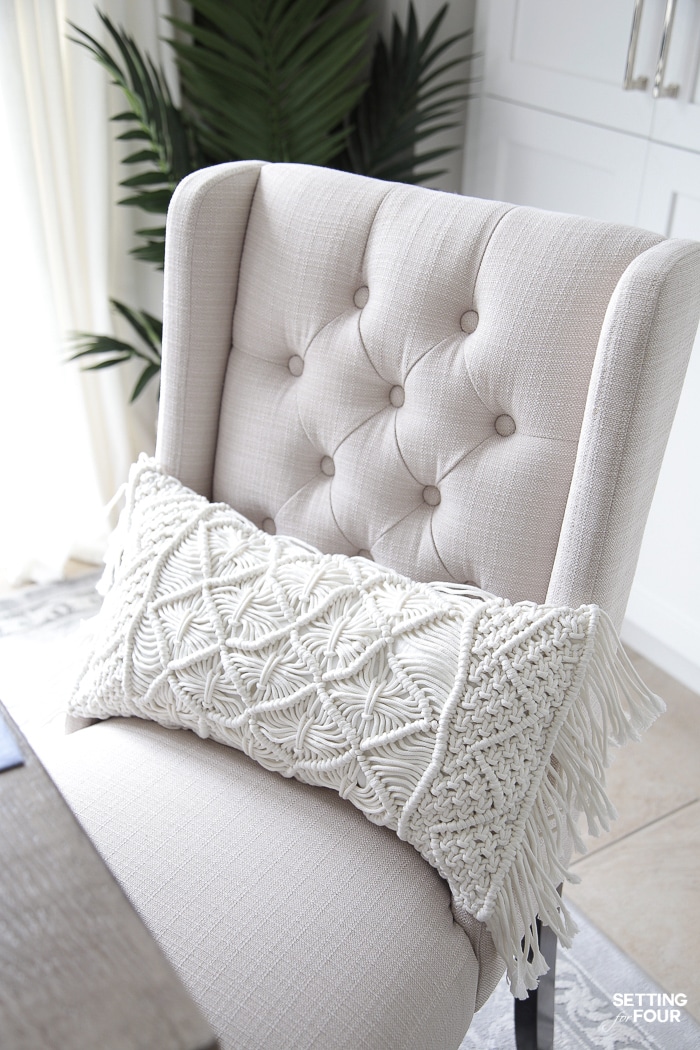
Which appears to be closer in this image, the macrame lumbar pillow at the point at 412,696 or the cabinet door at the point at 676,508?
the macrame lumbar pillow at the point at 412,696

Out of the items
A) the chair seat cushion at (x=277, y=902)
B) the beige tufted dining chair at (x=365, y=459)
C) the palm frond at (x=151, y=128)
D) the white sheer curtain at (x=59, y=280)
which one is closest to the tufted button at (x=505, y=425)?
the beige tufted dining chair at (x=365, y=459)

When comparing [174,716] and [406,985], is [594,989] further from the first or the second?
[174,716]

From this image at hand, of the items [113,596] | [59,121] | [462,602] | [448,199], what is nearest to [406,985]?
[462,602]

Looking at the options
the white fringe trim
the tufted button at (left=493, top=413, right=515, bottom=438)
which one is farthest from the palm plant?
the white fringe trim

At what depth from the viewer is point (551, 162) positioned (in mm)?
Answer: 1652

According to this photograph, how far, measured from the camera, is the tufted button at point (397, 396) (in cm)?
94

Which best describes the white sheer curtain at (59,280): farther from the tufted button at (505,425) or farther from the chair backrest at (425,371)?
the tufted button at (505,425)

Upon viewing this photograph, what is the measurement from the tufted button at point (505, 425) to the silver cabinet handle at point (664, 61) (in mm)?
840

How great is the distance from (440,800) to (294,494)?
39 centimetres

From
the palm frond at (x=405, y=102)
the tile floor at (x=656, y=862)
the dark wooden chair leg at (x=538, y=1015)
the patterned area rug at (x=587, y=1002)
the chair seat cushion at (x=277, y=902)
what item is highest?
the palm frond at (x=405, y=102)

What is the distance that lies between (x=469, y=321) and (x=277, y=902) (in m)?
0.54

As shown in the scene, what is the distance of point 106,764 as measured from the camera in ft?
2.92

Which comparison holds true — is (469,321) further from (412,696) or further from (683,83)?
(683,83)

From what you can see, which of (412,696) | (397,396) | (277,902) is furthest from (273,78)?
(277,902)
